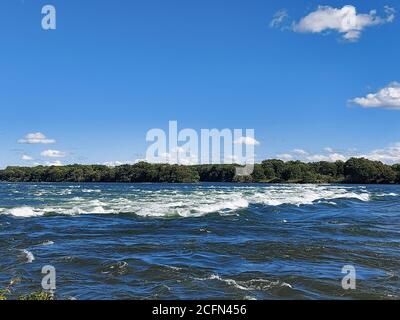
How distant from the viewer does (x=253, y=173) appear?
183250 millimetres

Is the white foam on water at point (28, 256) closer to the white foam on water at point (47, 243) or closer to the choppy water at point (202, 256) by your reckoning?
the choppy water at point (202, 256)

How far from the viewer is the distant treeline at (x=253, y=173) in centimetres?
16900

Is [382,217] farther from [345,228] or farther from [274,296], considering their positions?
[274,296]

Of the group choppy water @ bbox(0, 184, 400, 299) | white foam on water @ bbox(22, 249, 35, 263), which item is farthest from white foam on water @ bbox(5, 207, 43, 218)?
white foam on water @ bbox(22, 249, 35, 263)

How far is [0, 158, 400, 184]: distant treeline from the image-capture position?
16900 cm

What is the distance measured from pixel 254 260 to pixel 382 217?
1859 centimetres

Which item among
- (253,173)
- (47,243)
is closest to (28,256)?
(47,243)

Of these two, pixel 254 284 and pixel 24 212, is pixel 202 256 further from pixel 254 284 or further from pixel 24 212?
pixel 24 212

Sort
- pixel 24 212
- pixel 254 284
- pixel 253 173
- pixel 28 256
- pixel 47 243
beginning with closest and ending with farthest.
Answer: pixel 254 284 < pixel 28 256 < pixel 47 243 < pixel 24 212 < pixel 253 173

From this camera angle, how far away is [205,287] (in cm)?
1288

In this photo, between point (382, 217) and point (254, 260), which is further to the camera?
point (382, 217)

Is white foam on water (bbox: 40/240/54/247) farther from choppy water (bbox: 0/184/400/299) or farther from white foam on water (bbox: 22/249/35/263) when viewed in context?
white foam on water (bbox: 22/249/35/263)
